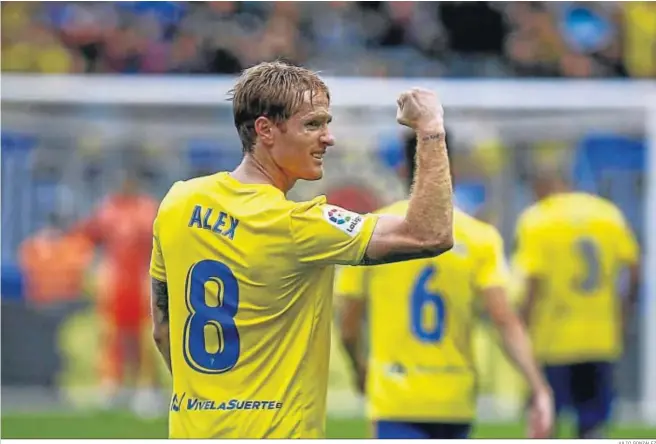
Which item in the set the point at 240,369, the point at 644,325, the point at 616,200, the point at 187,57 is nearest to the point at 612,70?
the point at 616,200

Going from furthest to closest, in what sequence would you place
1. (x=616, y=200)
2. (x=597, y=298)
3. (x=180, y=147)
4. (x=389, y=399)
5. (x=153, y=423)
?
(x=180, y=147)
(x=616, y=200)
(x=153, y=423)
(x=597, y=298)
(x=389, y=399)

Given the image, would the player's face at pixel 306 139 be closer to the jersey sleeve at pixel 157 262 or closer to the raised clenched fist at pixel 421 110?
the raised clenched fist at pixel 421 110

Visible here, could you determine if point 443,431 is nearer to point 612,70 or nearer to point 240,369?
point 240,369

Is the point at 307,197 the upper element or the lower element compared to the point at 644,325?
upper

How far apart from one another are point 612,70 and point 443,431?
8.97 m

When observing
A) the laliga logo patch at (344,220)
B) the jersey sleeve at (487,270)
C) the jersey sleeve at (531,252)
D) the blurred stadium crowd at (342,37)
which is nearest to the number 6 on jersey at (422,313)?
the jersey sleeve at (487,270)

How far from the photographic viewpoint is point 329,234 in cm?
357

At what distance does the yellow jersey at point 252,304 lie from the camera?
3.62 meters

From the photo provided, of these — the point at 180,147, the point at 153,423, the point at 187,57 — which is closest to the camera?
the point at 153,423

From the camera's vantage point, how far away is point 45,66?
1470 centimetres

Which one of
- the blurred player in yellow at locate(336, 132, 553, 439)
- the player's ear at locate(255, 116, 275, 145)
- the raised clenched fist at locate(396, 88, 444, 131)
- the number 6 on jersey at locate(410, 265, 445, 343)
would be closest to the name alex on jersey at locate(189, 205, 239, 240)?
the player's ear at locate(255, 116, 275, 145)

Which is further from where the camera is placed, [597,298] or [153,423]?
[153,423]

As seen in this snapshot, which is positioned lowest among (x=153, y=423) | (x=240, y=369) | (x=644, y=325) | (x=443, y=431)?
(x=153, y=423)

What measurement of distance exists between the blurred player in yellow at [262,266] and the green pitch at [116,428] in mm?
6381
